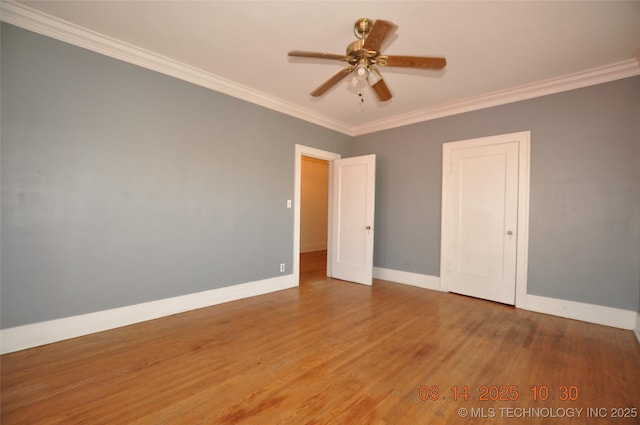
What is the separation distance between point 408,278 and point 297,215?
2.11 meters

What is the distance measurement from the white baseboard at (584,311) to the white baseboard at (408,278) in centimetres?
117

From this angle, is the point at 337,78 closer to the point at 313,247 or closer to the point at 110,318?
the point at 110,318

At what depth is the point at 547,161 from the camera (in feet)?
11.3

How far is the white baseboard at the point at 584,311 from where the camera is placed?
9.70 feet

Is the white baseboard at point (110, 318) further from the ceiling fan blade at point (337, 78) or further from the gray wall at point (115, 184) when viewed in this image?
the ceiling fan blade at point (337, 78)

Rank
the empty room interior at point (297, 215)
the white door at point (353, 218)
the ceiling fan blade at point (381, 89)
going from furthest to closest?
the white door at point (353, 218), the ceiling fan blade at point (381, 89), the empty room interior at point (297, 215)

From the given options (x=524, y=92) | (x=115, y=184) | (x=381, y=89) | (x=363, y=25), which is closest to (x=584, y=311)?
(x=524, y=92)

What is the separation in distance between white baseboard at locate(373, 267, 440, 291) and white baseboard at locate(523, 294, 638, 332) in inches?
46.2

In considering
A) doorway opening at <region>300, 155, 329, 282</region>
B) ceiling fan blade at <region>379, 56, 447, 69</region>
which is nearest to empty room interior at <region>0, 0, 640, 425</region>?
ceiling fan blade at <region>379, 56, 447, 69</region>

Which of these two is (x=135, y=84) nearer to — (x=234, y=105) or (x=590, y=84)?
(x=234, y=105)

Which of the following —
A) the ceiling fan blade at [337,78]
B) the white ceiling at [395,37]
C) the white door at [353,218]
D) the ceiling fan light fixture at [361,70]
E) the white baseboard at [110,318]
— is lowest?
the white baseboard at [110,318]

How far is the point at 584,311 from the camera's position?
3170 mm

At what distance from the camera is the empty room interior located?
194cm
